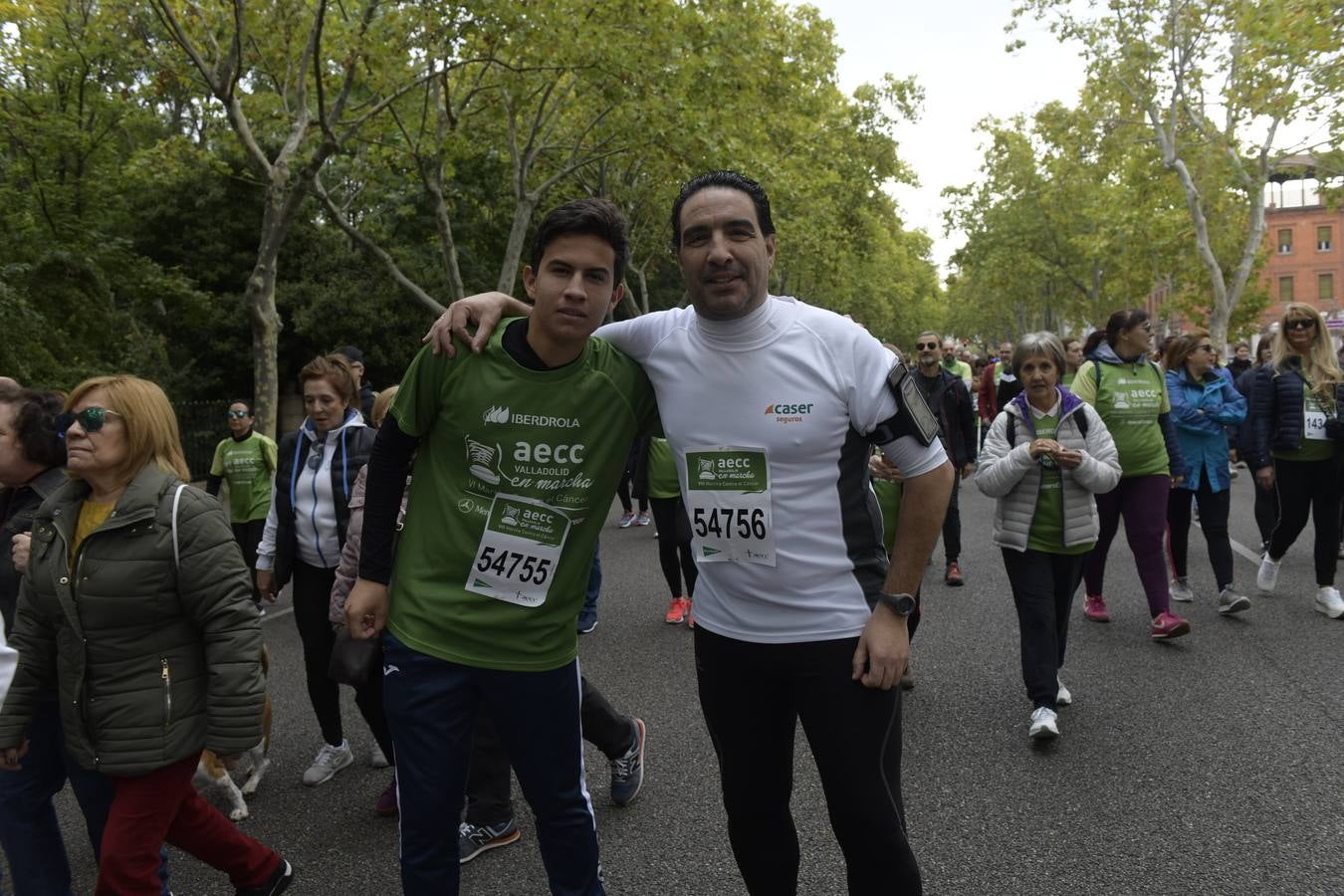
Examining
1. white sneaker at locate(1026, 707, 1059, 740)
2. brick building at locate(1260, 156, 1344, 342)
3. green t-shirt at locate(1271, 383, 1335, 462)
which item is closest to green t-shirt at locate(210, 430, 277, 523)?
white sneaker at locate(1026, 707, 1059, 740)

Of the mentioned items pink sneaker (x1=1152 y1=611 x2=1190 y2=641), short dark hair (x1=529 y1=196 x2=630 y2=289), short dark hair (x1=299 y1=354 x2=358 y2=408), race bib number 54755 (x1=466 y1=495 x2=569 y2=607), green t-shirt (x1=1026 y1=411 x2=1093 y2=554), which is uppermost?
short dark hair (x1=529 y1=196 x2=630 y2=289)

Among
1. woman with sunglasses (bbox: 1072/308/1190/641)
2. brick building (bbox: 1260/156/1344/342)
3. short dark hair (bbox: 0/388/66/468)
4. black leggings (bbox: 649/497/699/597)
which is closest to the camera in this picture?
short dark hair (bbox: 0/388/66/468)

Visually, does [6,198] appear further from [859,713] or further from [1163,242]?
[1163,242]

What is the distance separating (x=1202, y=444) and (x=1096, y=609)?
152cm

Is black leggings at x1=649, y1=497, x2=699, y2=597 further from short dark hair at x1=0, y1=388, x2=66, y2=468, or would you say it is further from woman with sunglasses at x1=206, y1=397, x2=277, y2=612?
short dark hair at x1=0, y1=388, x2=66, y2=468

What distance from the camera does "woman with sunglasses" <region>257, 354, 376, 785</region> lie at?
4195 millimetres

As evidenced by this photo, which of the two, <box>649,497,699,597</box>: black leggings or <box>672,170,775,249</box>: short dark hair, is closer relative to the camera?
<box>672,170,775,249</box>: short dark hair

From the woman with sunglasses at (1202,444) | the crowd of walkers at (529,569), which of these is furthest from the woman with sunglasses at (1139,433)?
the crowd of walkers at (529,569)

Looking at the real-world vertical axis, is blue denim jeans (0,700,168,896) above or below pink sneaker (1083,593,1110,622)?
above

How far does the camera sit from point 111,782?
2.79 metres

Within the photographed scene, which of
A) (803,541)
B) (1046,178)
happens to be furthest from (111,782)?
(1046,178)

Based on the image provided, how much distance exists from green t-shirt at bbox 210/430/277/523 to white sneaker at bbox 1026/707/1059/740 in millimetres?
5265

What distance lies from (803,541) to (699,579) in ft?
1.13

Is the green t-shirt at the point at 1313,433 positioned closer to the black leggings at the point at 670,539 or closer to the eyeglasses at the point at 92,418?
the black leggings at the point at 670,539
